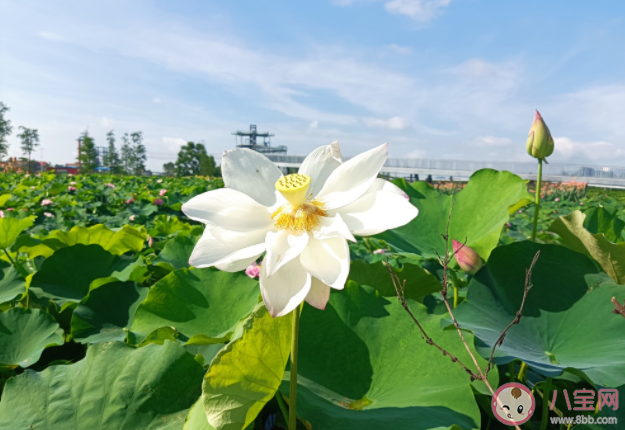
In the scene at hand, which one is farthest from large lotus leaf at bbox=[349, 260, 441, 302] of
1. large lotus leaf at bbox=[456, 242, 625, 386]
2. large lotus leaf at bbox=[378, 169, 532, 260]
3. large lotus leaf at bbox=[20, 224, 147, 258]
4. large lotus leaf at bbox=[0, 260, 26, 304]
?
large lotus leaf at bbox=[20, 224, 147, 258]

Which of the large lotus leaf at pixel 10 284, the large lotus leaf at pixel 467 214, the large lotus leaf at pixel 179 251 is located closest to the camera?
the large lotus leaf at pixel 467 214

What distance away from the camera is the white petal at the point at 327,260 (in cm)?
44

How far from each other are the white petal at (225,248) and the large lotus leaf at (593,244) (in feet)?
2.18

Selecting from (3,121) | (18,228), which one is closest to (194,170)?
(3,121)

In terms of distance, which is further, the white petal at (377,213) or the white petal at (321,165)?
the white petal at (321,165)

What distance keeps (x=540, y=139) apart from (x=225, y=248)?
2.52ft

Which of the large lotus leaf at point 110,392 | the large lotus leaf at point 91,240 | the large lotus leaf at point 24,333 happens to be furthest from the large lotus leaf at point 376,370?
the large lotus leaf at point 91,240

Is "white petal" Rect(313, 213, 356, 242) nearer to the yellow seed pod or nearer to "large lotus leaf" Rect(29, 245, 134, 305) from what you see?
the yellow seed pod

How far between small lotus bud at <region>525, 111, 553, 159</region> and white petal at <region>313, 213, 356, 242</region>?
2.19 ft

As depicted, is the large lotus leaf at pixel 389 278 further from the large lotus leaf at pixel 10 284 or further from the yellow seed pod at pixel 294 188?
the large lotus leaf at pixel 10 284

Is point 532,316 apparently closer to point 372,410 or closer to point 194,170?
point 372,410

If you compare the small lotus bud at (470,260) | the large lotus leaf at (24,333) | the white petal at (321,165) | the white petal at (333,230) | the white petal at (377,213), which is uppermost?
the white petal at (321,165)

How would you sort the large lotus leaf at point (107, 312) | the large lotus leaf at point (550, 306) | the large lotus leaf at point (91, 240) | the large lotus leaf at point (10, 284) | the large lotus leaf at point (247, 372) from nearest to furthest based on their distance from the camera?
1. the large lotus leaf at point (247, 372)
2. the large lotus leaf at point (550, 306)
3. the large lotus leaf at point (107, 312)
4. the large lotus leaf at point (10, 284)
5. the large lotus leaf at point (91, 240)

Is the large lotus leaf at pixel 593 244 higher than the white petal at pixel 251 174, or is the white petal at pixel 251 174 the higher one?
the white petal at pixel 251 174
